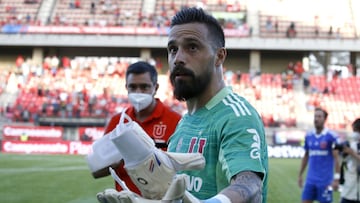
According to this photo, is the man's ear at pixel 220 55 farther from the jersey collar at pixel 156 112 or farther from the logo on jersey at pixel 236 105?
the jersey collar at pixel 156 112

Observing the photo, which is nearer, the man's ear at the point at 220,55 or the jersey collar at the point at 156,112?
the man's ear at the point at 220,55

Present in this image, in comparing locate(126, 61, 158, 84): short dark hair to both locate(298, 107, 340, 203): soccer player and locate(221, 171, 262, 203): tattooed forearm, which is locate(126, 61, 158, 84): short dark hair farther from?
locate(298, 107, 340, 203): soccer player

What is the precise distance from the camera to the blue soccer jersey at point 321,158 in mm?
9086

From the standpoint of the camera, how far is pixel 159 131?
5227 millimetres

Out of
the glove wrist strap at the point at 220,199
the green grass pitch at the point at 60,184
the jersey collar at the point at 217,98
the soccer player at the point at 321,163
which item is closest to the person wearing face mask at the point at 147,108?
the jersey collar at the point at 217,98

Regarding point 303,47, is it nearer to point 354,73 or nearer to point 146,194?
point 354,73

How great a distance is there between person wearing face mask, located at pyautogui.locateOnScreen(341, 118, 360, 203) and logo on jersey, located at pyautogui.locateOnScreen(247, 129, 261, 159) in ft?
20.8

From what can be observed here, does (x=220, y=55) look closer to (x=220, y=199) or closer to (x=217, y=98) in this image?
(x=217, y=98)

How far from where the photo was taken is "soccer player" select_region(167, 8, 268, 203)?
2.20 m

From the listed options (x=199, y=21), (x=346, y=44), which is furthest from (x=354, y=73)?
(x=199, y=21)

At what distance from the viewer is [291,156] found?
28.3 m

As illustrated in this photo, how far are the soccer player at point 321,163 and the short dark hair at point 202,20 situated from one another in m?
6.67

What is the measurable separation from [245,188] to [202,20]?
89 cm

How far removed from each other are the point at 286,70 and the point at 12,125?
23.3 meters
